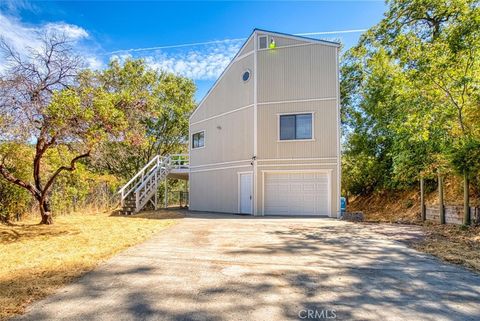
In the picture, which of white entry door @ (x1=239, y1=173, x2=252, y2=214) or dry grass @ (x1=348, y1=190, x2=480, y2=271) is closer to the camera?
dry grass @ (x1=348, y1=190, x2=480, y2=271)

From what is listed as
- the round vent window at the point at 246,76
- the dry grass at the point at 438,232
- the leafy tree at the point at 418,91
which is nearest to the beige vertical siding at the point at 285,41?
the round vent window at the point at 246,76

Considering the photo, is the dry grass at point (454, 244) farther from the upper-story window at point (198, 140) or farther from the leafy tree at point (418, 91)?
the upper-story window at point (198, 140)

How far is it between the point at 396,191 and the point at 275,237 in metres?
11.1

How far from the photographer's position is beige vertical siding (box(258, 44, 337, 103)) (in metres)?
12.6

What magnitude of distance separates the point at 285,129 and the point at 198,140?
18.9ft

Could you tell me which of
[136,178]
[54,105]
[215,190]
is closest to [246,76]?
[215,190]

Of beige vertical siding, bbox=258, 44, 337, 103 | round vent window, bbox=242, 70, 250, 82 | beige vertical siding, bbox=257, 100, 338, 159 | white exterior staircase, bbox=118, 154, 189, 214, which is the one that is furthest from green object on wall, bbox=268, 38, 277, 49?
white exterior staircase, bbox=118, 154, 189, 214

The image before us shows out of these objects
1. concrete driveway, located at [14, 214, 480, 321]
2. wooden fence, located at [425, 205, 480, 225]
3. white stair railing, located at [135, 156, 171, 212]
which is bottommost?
concrete driveway, located at [14, 214, 480, 321]

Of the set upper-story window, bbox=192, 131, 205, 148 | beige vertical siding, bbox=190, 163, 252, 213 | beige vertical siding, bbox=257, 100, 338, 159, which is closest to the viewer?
beige vertical siding, bbox=257, 100, 338, 159

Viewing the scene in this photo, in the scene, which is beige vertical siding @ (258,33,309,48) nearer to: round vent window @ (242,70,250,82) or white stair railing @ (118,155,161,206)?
round vent window @ (242,70,250,82)

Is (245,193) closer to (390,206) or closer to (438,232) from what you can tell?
(438,232)

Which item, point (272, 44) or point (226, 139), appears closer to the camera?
point (272, 44)

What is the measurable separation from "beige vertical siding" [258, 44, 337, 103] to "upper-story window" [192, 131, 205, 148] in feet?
15.0

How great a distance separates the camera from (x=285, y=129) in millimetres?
12984
